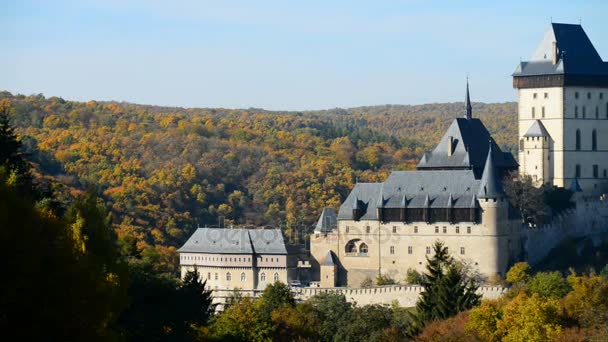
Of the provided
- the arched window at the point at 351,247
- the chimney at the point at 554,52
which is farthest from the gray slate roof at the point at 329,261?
the chimney at the point at 554,52

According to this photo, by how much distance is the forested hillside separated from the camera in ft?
351

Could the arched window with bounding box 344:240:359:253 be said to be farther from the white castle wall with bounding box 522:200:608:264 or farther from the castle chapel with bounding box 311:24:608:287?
the white castle wall with bounding box 522:200:608:264

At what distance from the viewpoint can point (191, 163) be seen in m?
125

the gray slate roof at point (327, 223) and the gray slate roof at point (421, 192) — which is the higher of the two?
the gray slate roof at point (421, 192)

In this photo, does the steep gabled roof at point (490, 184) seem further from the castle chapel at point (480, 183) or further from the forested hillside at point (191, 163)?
the forested hillside at point (191, 163)

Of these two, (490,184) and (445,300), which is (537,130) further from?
(445,300)

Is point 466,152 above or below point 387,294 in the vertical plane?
above

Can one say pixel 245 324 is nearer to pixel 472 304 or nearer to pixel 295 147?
pixel 472 304

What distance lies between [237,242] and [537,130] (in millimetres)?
17169

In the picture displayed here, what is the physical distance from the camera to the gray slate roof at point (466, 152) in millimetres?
81250

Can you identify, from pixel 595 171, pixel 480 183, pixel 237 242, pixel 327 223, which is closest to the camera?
pixel 480 183

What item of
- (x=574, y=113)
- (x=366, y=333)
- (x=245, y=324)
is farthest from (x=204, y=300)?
(x=574, y=113)

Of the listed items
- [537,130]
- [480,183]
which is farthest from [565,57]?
[480,183]

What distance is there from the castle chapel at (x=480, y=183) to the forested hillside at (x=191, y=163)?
12.6 m
